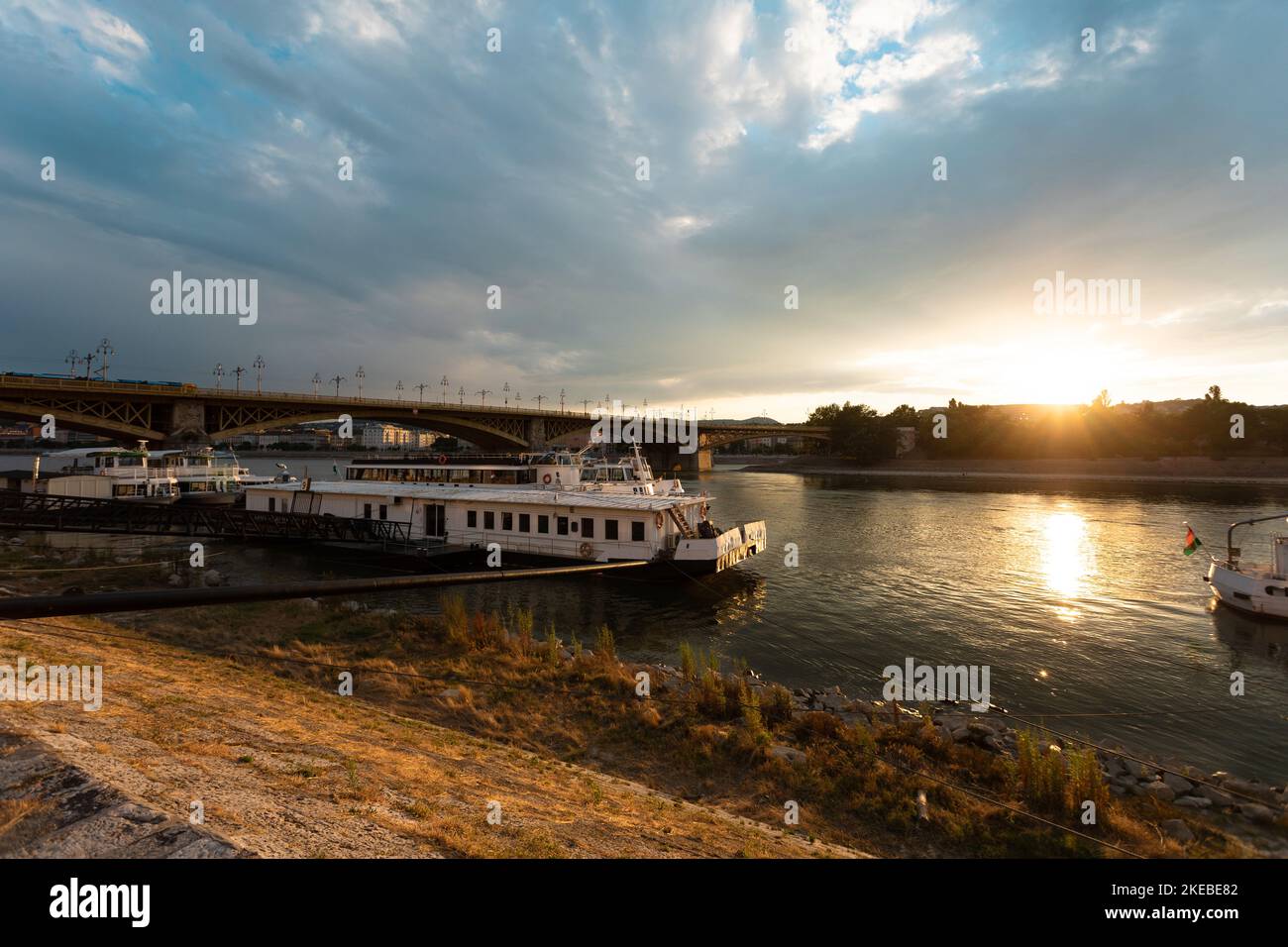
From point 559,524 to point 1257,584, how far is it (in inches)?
1304

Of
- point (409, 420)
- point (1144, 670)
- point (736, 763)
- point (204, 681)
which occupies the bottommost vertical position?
point (1144, 670)

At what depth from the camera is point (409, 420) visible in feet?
310

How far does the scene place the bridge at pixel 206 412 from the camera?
58466mm

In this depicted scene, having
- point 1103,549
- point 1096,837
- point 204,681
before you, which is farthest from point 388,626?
point 1103,549

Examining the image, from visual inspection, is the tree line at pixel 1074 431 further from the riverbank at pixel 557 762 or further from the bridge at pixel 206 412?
the riverbank at pixel 557 762

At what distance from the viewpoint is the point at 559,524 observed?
106ft

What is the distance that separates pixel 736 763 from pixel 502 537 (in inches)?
966

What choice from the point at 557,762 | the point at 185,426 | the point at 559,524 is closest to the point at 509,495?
the point at 559,524

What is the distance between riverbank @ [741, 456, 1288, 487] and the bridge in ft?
268

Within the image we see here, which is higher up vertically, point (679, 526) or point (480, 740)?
point (679, 526)

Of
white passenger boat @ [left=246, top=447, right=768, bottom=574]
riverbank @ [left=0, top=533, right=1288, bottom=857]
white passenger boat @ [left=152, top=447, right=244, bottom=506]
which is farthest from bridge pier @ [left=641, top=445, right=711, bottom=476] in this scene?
riverbank @ [left=0, top=533, right=1288, bottom=857]

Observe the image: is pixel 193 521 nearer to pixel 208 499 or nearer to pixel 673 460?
pixel 208 499

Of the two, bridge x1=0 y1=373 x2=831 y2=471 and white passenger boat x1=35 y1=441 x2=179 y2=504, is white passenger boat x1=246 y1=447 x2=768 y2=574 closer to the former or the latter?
white passenger boat x1=35 y1=441 x2=179 y2=504
